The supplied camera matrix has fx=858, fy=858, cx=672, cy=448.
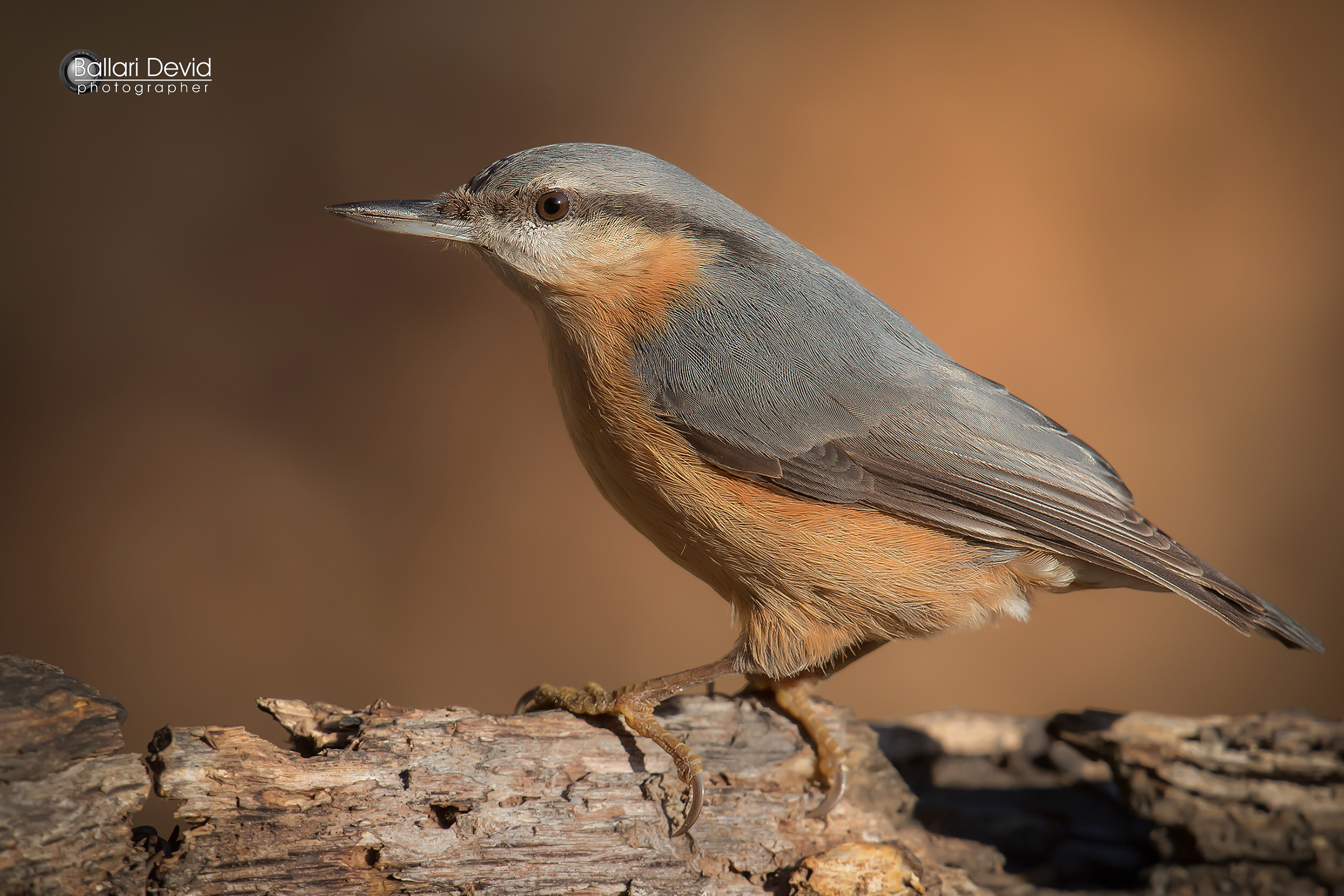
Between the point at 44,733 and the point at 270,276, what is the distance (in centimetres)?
326

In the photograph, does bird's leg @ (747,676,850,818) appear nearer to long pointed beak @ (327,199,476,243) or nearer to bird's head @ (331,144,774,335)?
bird's head @ (331,144,774,335)

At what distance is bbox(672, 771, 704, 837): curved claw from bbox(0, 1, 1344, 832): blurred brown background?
2153 millimetres

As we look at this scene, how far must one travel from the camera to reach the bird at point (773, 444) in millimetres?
2168

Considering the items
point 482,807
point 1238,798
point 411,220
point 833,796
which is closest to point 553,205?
point 411,220

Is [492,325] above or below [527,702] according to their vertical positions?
above

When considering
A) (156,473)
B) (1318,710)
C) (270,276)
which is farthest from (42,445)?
(1318,710)

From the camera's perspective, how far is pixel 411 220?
2338 millimetres

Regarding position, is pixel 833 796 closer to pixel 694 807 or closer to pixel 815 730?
pixel 815 730

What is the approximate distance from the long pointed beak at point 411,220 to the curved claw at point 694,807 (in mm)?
1552

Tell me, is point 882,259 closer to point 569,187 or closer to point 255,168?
point 569,187

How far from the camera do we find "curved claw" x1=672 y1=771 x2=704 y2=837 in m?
2.18

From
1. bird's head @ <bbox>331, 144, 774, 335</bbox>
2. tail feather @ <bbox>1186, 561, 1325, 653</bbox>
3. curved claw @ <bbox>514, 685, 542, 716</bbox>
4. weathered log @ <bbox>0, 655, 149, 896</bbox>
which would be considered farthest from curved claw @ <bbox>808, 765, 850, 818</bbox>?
weathered log @ <bbox>0, 655, 149, 896</bbox>

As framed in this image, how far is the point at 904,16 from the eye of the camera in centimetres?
430

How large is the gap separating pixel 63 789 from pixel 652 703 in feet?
4.31
